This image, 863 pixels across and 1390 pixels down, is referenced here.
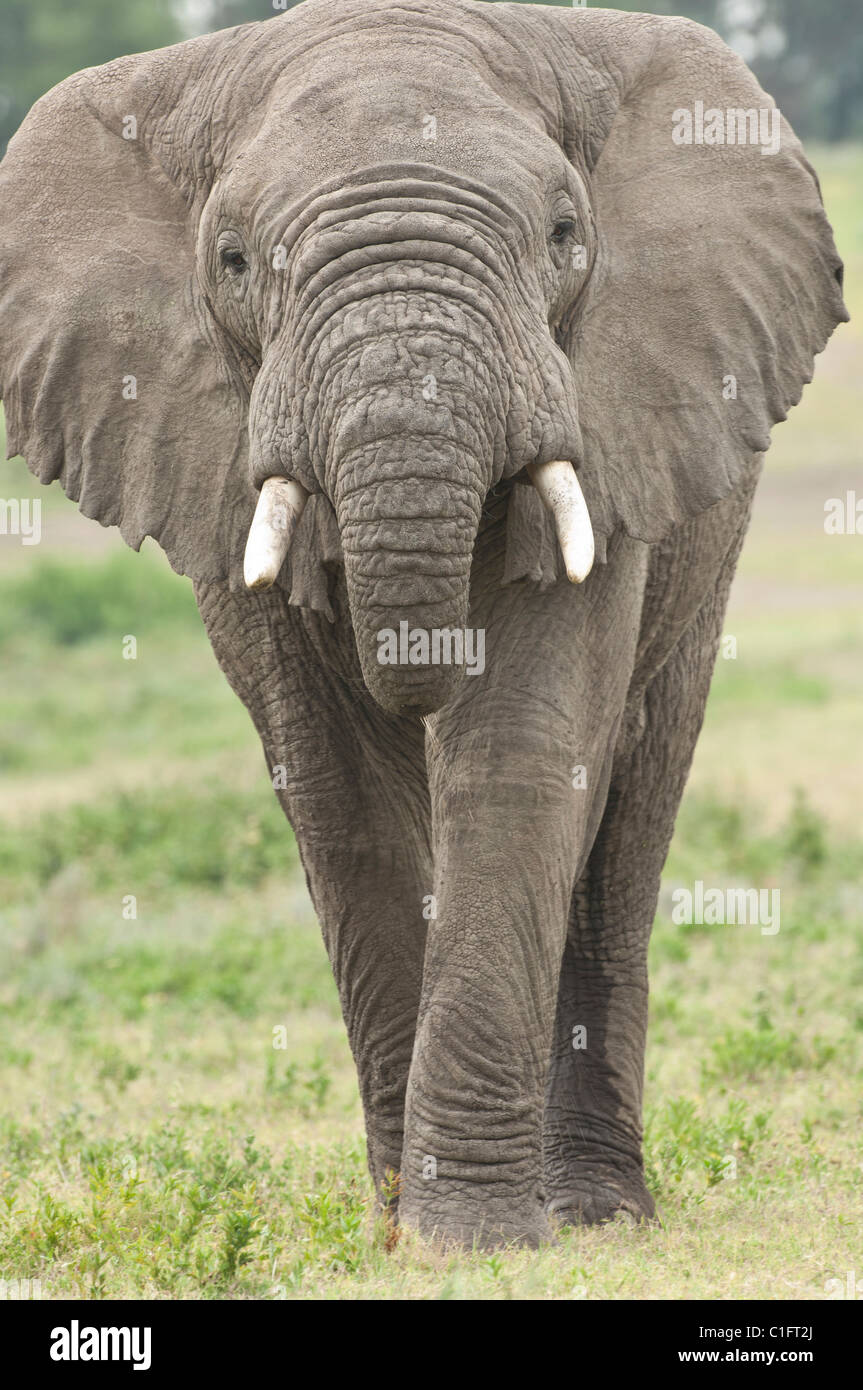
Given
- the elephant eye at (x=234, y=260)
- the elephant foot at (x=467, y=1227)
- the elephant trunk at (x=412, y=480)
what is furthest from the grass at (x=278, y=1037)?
the elephant eye at (x=234, y=260)

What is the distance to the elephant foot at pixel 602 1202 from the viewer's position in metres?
6.31

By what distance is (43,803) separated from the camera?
15219 millimetres

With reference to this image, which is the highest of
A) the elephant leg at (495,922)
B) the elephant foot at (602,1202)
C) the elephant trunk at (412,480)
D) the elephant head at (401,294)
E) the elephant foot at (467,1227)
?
the elephant head at (401,294)

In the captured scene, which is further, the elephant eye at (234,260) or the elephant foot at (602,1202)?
the elephant foot at (602,1202)

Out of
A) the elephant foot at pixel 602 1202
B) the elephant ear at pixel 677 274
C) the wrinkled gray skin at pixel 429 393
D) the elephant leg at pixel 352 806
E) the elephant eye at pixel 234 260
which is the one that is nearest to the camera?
the wrinkled gray skin at pixel 429 393

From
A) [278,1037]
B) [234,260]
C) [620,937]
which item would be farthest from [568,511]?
[278,1037]

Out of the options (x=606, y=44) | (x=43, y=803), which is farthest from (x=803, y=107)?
(x=606, y=44)

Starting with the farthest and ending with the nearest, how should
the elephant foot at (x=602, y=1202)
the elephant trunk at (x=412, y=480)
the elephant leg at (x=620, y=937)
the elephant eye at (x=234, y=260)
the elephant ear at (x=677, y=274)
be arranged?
the elephant leg at (x=620, y=937), the elephant foot at (x=602, y=1202), the elephant ear at (x=677, y=274), the elephant eye at (x=234, y=260), the elephant trunk at (x=412, y=480)

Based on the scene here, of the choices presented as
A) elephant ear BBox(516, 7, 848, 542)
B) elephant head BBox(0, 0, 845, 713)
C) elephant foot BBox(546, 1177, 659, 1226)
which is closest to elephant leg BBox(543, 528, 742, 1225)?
elephant foot BBox(546, 1177, 659, 1226)

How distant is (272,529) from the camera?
4.63 meters

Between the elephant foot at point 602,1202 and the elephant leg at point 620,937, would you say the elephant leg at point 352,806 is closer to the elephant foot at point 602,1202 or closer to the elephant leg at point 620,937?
the elephant foot at point 602,1202
